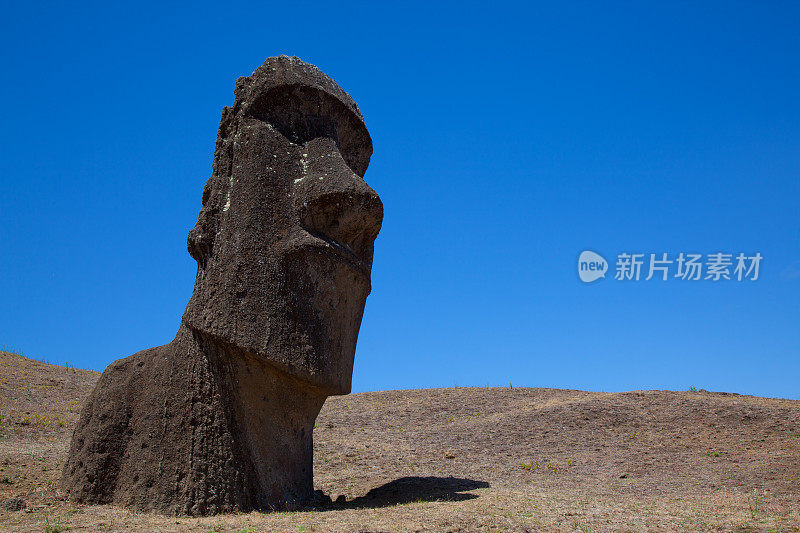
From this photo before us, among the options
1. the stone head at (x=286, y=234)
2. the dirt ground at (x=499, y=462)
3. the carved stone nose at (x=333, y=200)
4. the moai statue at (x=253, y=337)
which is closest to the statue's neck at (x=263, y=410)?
the moai statue at (x=253, y=337)

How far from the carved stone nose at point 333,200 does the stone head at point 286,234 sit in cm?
1

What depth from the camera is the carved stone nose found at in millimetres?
7293

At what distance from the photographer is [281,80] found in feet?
25.4

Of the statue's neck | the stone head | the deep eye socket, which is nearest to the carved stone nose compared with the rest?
the stone head

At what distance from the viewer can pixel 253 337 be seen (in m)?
6.95

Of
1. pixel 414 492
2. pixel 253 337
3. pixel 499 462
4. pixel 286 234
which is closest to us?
pixel 253 337

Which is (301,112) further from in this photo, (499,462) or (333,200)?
(499,462)

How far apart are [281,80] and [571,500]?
566 centimetres

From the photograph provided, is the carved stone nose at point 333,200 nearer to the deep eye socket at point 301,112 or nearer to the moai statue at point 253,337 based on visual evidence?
the moai statue at point 253,337

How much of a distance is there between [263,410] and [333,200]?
2228mm

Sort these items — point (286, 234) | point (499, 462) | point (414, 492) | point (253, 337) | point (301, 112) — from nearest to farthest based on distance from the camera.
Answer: point (253, 337), point (286, 234), point (301, 112), point (414, 492), point (499, 462)

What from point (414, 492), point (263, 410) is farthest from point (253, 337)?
point (414, 492)

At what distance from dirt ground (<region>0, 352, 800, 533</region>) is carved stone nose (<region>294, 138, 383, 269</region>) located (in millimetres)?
2791

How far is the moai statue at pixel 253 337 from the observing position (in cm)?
702
